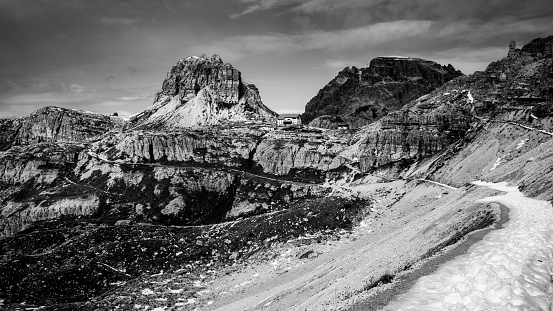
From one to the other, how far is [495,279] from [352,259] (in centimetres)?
3174

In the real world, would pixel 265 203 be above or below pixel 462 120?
below

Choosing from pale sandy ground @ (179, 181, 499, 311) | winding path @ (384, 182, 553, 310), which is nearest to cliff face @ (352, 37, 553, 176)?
pale sandy ground @ (179, 181, 499, 311)

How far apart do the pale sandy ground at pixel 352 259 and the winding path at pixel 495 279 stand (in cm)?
381

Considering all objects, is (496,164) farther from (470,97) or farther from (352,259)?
(470,97)

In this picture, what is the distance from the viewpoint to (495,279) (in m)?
19.4

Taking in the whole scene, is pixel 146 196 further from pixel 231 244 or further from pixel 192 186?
pixel 231 244

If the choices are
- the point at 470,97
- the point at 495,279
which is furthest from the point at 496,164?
the point at 495,279

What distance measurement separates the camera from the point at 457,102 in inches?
5586

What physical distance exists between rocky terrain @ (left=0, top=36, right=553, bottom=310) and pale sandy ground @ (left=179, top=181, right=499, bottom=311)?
430 mm

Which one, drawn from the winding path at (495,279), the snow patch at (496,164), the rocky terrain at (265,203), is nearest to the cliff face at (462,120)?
the rocky terrain at (265,203)

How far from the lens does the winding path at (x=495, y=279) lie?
1761 centimetres

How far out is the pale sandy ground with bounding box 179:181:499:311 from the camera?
3350 centimetres

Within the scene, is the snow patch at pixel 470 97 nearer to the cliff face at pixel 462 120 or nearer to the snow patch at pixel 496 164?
the cliff face at pixel 462 120

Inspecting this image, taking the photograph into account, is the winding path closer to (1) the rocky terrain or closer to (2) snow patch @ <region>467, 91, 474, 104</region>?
(1) the rocky terrain
